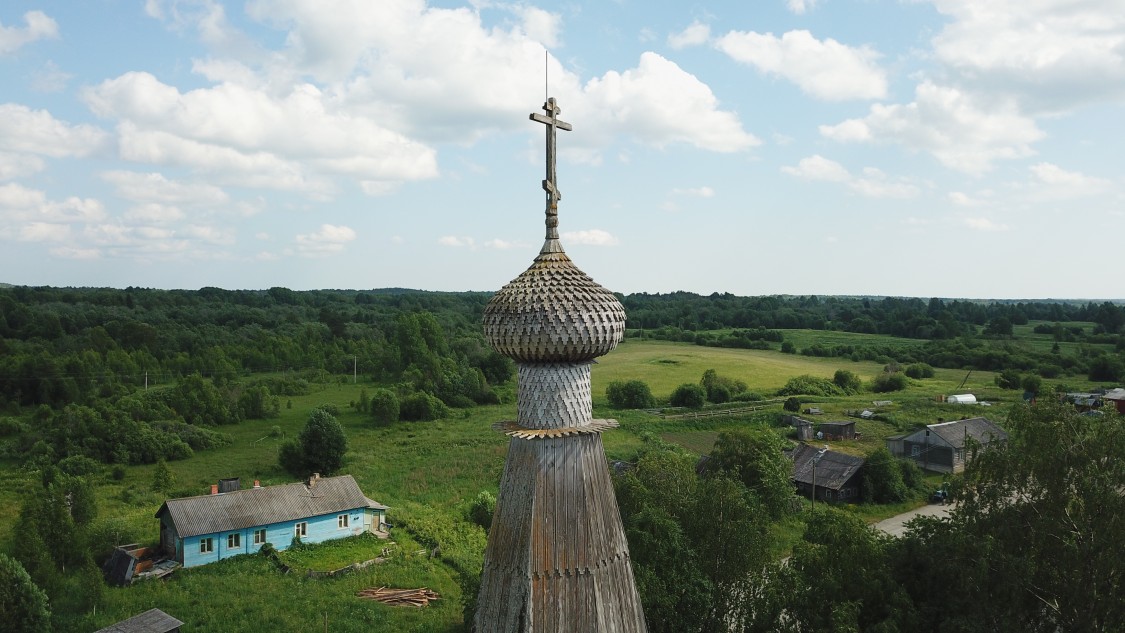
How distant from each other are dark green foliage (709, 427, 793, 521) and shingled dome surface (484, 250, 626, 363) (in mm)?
22123

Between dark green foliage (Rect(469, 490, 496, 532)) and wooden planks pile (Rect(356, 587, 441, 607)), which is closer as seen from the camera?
wooden planks pile (Rect(356, 587, 441, 607))

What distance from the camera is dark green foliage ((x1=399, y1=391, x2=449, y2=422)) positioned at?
57562mm

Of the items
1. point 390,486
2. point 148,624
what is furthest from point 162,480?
point 148,624

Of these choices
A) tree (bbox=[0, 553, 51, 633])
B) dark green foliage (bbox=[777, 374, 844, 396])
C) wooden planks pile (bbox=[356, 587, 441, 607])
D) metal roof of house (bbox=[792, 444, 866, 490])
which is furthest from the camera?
dark green foliage (bbox=[777, 374, 844, 396])

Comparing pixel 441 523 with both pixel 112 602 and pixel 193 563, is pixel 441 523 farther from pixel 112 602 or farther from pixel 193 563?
pixel 112 602

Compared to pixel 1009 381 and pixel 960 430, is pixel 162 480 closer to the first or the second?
pixel 960 430

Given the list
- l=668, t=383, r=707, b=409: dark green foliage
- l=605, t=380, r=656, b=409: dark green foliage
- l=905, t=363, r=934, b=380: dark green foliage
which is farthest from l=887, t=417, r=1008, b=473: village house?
l=905, t=363, r=934, b=380: dark green foliage

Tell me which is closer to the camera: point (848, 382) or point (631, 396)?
point (631, 396)

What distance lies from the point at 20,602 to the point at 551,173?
63.4 feet

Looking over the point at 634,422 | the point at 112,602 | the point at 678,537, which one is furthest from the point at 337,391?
the point at 678,537

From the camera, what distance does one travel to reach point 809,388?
217ft

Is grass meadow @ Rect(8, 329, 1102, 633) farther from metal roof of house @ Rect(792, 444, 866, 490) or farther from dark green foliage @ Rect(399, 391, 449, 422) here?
metal roof of house @ Rect(792, 444, 866, 490)

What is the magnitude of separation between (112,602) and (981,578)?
24414 mm

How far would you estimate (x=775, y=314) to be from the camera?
13462 cm
